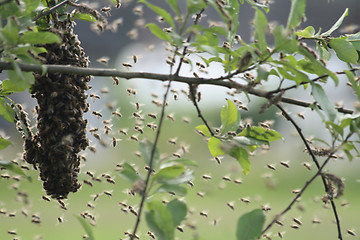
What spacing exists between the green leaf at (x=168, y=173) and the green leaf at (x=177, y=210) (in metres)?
0.04

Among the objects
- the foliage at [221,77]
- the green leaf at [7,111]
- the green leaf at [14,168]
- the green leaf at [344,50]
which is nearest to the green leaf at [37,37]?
the foliage at [221,77]

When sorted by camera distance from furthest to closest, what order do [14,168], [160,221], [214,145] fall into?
[214,145]
[14,168]
[160,221]

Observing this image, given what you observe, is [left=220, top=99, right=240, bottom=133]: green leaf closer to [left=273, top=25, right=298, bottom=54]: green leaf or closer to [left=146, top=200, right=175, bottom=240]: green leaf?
[left=273, top=25, right=298, bottom=54]: green leaf

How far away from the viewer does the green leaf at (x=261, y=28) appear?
2.36ft

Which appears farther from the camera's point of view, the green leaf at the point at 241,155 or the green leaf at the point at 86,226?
the green leaf at the point at 241,155

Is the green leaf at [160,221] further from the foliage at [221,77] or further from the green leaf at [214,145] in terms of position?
the green leaf at [214,145]

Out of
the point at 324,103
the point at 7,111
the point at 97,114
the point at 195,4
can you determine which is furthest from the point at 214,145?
the point at 97,114

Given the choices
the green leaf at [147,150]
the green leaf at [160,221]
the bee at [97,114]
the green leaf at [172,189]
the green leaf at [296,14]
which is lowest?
the bee at [97,114]

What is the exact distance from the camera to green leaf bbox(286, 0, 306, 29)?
76cm

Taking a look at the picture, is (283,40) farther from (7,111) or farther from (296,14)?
(7,111)

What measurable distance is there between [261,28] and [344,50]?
29cm

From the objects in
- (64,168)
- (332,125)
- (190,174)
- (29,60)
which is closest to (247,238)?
(190,174)

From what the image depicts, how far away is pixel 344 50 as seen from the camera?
36.9 inches

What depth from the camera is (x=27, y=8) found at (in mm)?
846
